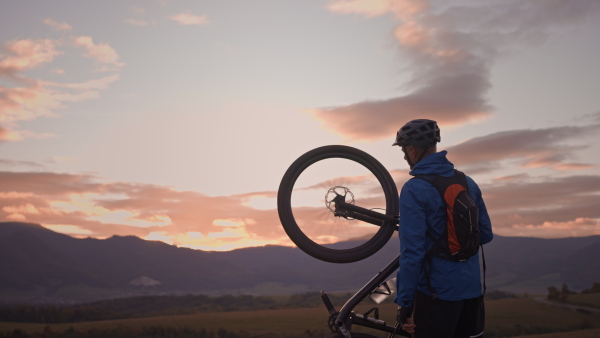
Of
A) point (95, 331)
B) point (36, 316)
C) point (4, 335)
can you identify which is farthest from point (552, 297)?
point (36, 316)

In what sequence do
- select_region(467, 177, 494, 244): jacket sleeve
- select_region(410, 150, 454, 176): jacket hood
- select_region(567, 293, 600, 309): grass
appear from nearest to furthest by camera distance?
select_region(410, 150, 454, 176): jacket hood < select_region(467, 177, 494, 244): jacket sleeve < select_region(567, 293, 600, 309): grass

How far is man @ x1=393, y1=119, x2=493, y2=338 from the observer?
17.1 ft

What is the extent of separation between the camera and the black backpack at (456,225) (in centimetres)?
534

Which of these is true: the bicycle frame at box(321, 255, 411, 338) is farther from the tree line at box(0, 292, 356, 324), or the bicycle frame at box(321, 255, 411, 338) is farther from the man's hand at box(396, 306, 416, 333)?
the tree line at box(0, 292, 356, 324)

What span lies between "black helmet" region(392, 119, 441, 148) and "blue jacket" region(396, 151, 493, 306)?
21 cm

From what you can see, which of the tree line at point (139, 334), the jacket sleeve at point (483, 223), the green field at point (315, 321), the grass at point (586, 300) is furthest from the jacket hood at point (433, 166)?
the grass at point (586, 300)

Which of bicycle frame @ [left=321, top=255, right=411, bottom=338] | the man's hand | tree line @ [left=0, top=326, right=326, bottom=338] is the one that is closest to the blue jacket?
the man's hand

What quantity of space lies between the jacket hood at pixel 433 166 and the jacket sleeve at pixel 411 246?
Answer: 26 cm

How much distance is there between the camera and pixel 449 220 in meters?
5.38

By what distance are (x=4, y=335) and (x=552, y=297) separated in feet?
193

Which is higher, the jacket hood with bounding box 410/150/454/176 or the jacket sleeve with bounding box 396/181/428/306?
the jacket hood with bounding box 410/150/454/176

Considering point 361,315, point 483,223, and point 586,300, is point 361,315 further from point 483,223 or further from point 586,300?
point 586,300

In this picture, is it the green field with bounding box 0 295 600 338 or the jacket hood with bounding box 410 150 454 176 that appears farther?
the green field with bounding box 0 295 600 338

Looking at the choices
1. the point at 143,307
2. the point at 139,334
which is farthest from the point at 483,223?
the point at 143,307
